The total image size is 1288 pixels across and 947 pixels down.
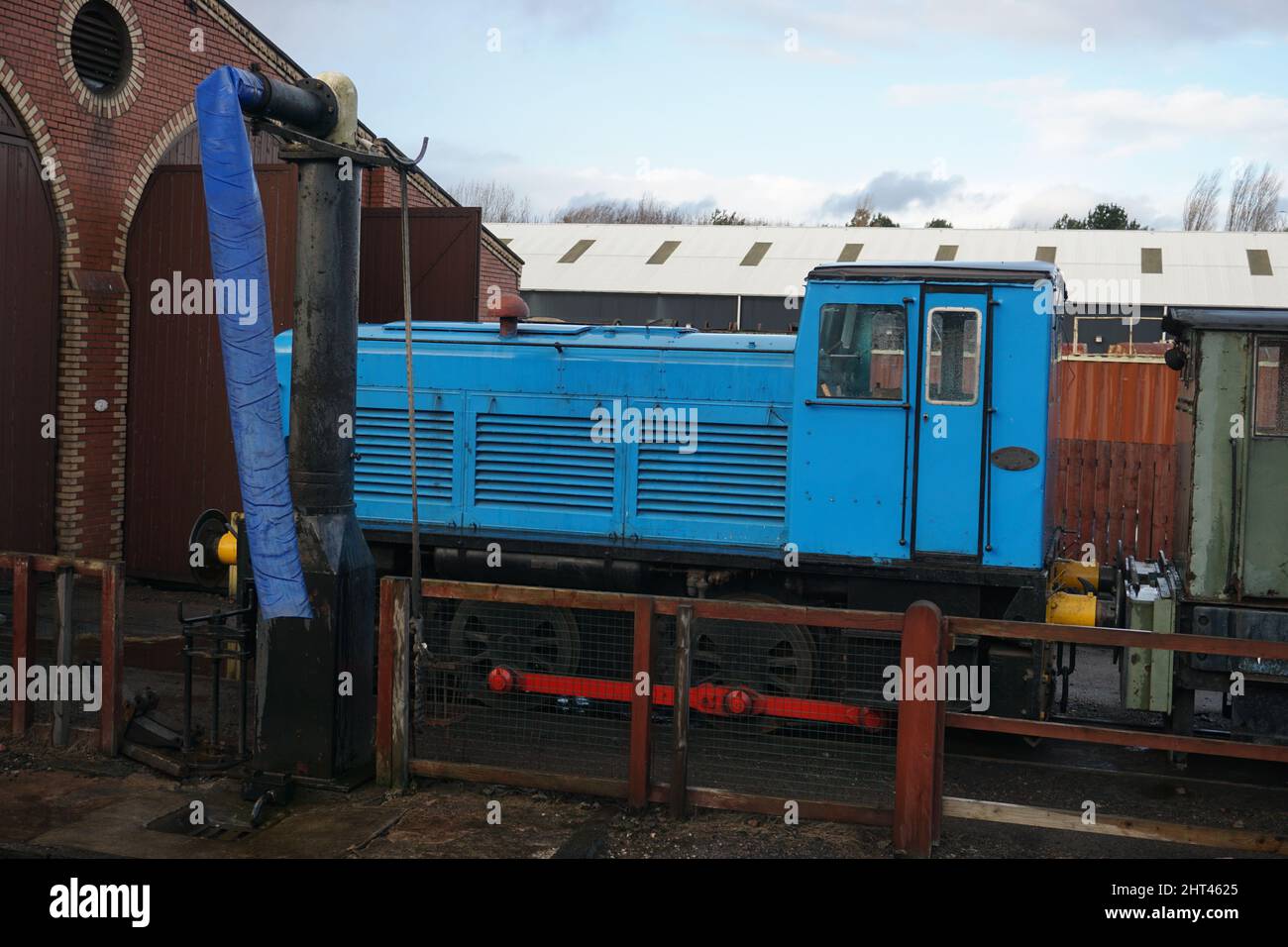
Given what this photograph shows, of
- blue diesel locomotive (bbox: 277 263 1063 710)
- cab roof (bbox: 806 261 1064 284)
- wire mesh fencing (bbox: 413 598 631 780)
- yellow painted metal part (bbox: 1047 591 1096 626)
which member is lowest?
wire mesh fencing (bbox: 413 598 631 780)

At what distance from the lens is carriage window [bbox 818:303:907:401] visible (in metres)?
7.93

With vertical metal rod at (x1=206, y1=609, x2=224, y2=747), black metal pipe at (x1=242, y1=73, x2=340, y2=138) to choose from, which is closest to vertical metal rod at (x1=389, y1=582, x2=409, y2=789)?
vertical metal rod at (x1=206, y1=609, x2=224, y2=747)

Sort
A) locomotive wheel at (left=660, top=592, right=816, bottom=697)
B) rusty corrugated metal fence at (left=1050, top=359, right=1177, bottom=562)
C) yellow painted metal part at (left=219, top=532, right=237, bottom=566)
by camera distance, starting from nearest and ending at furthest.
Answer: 1. locomotive wheel at (left=660, top=592, right=816, bottom=697)
2. yellow painted metal part at (left=219, top=532, right=237, bottom=566)
3. rusty corrugated metal fence at (left=1050, top=359, right=1177, bottom=562)

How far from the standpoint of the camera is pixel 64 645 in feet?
24.2

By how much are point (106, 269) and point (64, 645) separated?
6.88 meters

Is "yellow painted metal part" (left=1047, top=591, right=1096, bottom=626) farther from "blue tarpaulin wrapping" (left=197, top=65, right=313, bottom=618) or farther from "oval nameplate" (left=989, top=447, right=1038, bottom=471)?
"blue tarpaulin wrapping" (left=197, top=65, right=313, bottom=618)

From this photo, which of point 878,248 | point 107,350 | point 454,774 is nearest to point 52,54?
point 107,350

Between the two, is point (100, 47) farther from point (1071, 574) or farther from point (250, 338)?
point (1071, 574)

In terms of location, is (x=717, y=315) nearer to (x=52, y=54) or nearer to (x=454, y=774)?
(x=52, y=54)

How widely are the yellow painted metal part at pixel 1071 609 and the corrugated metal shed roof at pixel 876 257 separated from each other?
1869 cm

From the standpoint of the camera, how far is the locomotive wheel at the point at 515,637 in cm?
848

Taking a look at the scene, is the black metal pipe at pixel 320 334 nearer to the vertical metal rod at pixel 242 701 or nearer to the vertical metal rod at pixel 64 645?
the vertical metal rod at pixel 242 701

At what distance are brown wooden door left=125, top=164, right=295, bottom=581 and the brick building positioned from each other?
0.07 feet
